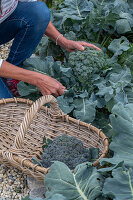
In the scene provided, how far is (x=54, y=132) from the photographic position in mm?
1937

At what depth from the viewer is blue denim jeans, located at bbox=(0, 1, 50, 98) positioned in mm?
2096

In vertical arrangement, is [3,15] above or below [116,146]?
above

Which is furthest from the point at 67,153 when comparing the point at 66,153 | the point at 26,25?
the point at 26,25

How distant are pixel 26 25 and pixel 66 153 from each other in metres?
→ 1.09

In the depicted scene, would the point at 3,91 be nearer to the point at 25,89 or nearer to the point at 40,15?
the point at 25,89

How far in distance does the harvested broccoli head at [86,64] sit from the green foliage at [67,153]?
0.52 metres

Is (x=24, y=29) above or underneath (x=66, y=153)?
above

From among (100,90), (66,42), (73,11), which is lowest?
(100,90)

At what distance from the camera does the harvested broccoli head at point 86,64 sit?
196 cm

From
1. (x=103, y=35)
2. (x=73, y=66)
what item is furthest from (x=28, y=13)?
(x=103, y=35)

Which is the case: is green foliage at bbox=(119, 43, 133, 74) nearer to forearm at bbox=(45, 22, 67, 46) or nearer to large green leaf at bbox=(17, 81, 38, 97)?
forearm at bbox=(45, 22, 67, 46)

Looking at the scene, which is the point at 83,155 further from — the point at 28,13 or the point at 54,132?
the point at 28,13

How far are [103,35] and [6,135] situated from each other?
125 cm

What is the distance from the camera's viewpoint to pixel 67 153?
155 centimetres
